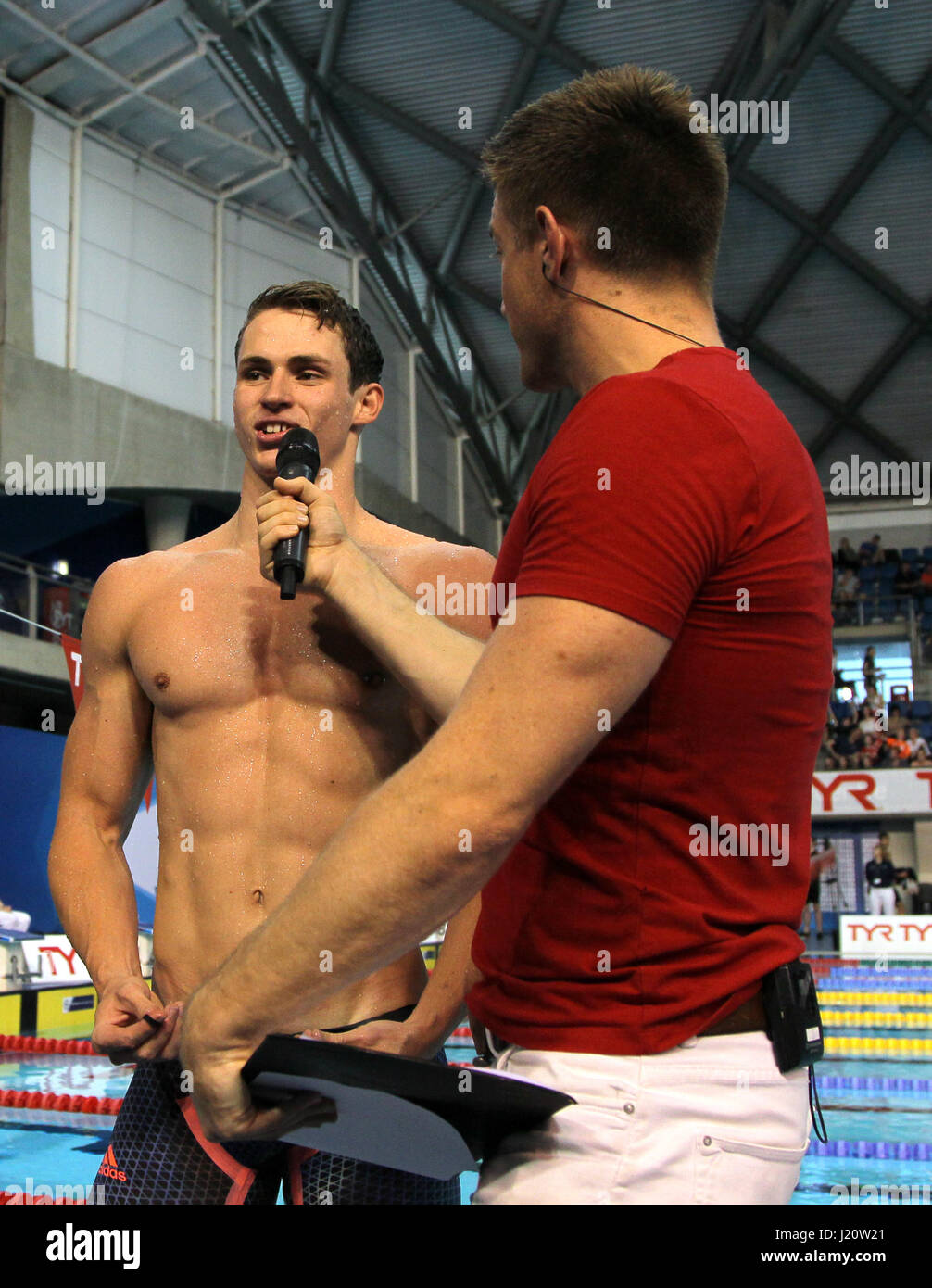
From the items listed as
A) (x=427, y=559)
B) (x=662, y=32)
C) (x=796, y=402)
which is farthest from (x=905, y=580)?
(x=427, y=559)

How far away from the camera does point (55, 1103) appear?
6109mm

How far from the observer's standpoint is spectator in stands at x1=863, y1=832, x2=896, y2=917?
54.7 feet

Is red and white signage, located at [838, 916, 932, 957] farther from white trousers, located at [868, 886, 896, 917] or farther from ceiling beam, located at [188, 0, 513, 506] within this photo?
ceiling beam, located at [188, 0, 513, 506]

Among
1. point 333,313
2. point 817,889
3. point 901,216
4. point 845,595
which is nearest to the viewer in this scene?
point 333,313

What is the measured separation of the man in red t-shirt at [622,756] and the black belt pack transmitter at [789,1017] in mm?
11

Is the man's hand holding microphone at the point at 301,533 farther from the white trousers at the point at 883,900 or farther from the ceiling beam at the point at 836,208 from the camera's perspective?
the ceiling beam at the point at 836,208

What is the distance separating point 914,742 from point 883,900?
9.43ft

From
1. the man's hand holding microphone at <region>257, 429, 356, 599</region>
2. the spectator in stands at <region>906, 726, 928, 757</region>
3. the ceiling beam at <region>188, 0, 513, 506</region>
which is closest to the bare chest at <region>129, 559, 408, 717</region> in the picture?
the man's hand holding microphone at <region>257, 429, 356, 599</region>

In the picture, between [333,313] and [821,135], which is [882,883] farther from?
[333,313]

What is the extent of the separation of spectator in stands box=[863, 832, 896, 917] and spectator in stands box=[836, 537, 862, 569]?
750cm

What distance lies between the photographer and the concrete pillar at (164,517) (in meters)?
16.1

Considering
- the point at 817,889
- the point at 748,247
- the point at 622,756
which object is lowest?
the point at 622,756
